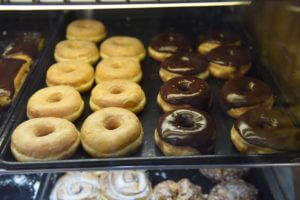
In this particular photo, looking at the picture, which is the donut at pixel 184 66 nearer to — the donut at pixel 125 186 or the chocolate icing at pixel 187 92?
the chocolate icing at pixel 187 92

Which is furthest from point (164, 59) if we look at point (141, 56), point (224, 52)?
point (224, 52)

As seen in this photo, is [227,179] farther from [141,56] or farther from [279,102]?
[141,56]

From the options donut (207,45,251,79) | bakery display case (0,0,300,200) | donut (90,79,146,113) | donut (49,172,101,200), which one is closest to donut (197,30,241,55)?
bakery display case (0,0,300,200)

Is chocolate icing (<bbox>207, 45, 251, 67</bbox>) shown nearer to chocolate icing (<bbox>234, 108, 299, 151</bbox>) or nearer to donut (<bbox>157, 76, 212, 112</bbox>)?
donut (<bbox>157, 76, 212, 112</bbox>)

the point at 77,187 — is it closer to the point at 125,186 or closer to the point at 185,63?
the point at 125,186

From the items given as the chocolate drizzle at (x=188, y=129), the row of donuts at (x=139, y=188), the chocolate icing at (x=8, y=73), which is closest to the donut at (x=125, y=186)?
the row of donuts at (x=139, y=188)

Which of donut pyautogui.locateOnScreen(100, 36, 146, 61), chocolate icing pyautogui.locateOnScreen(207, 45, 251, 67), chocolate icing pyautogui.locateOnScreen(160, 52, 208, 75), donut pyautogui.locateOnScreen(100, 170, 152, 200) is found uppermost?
chocolate icing pyautogui.locateOnScreen(207, 45, 251, 67)
